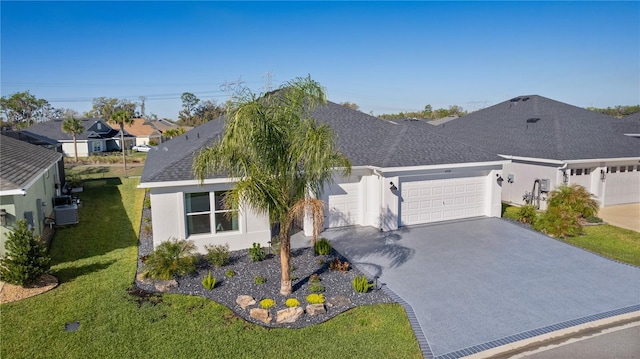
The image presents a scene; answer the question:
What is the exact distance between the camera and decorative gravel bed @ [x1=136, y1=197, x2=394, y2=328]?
9.05 metres

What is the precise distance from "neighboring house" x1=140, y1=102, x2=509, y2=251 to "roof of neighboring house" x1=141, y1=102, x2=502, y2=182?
43 millimetres

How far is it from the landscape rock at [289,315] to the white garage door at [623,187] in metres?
18.0

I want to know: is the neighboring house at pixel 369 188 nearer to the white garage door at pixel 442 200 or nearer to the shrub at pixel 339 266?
the white garage door at pixel 442 200

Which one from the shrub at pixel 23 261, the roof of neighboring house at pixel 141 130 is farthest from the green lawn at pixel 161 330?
the roof of neighboring house at pixel 141 130

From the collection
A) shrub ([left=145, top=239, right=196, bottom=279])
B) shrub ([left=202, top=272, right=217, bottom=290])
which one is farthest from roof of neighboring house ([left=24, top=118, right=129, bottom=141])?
shrub ([left=202, top=272, right=217, bottom=290])

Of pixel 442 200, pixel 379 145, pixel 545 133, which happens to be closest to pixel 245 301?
pixel 379 145

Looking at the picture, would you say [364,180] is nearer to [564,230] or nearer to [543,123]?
[564,230]

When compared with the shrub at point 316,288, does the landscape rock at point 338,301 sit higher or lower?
lower

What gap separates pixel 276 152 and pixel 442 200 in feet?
32.6

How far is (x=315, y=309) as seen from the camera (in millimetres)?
8773

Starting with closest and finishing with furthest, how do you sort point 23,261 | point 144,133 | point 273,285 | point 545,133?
point 23,261 < point 273,285 < point 545,133 < point 144,133

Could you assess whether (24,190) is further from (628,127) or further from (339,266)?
(628,127)

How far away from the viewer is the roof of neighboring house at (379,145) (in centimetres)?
1517

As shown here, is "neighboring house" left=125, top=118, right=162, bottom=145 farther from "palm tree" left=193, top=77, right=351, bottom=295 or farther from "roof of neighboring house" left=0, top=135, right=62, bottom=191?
"palm tree" left=193, top=77, right=351, bottom=295
